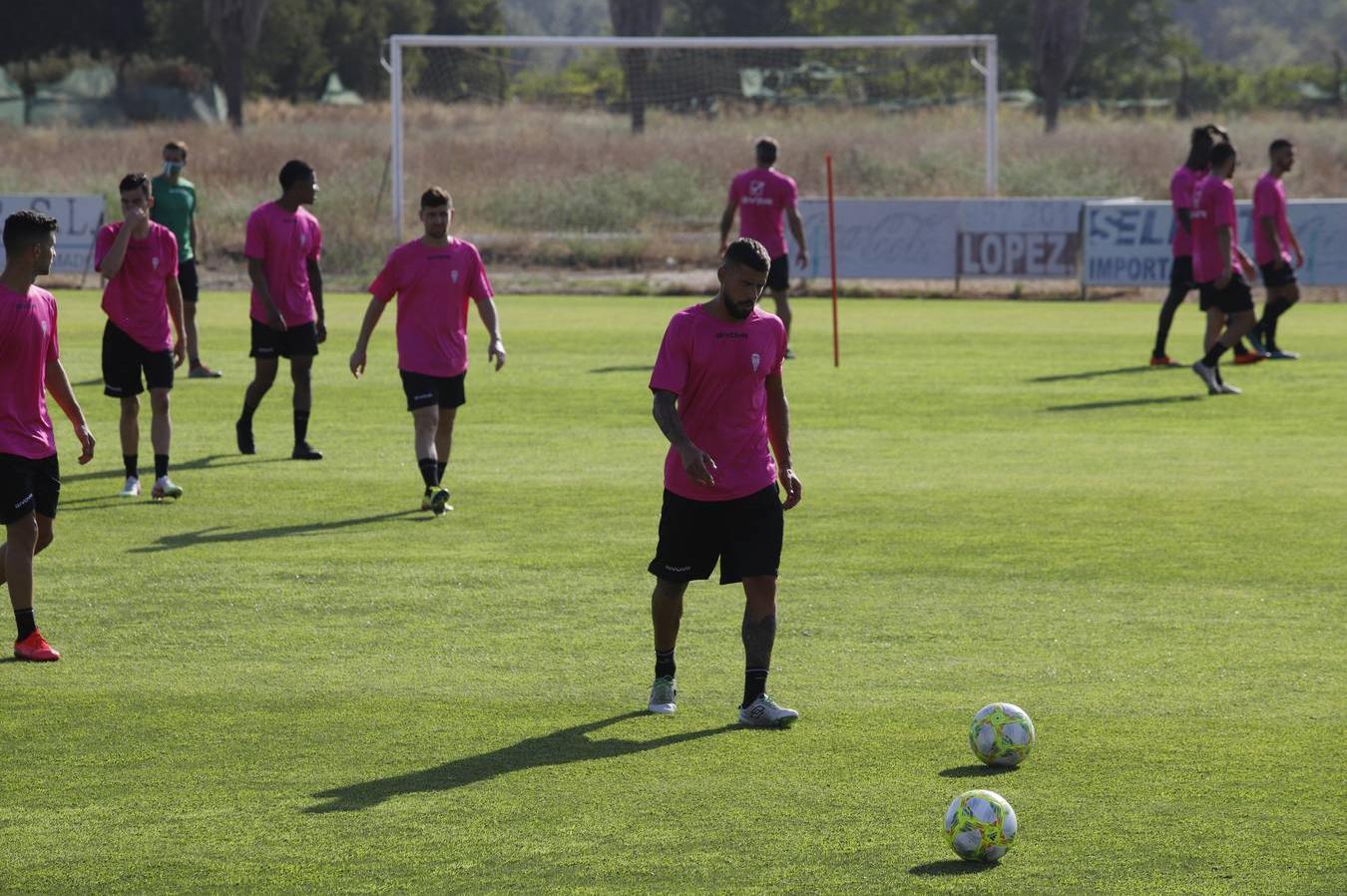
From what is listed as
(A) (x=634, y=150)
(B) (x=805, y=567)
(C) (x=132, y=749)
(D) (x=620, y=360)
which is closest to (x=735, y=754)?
(C) (x=132, y=749)

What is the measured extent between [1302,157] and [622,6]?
645 inches

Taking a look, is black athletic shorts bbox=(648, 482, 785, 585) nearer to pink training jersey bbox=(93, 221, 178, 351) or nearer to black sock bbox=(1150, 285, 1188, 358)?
pink training jersey bbox=(93, 221, 178, 351)

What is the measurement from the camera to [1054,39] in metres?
45.2

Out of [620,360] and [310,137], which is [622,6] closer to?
[310,137]

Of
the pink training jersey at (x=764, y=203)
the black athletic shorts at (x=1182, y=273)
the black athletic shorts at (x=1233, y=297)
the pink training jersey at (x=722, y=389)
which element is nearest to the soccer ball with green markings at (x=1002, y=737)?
the pink training jersey at (x=722, y=389)

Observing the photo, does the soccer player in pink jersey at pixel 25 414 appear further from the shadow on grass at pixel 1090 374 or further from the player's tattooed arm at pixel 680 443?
the shadow on grass at pixel 1090 374

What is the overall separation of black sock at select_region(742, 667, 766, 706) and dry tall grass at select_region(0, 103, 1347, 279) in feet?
85.8

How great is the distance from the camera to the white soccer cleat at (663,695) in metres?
7.85

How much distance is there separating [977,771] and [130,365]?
25.2ft

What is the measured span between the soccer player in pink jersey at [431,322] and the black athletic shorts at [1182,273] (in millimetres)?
9590

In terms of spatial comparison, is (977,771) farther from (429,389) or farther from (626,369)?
(626,369)

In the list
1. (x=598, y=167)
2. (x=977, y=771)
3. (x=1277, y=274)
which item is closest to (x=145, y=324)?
(x=977, y=771)

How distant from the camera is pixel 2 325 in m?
8.53

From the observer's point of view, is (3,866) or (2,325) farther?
(2,325)
